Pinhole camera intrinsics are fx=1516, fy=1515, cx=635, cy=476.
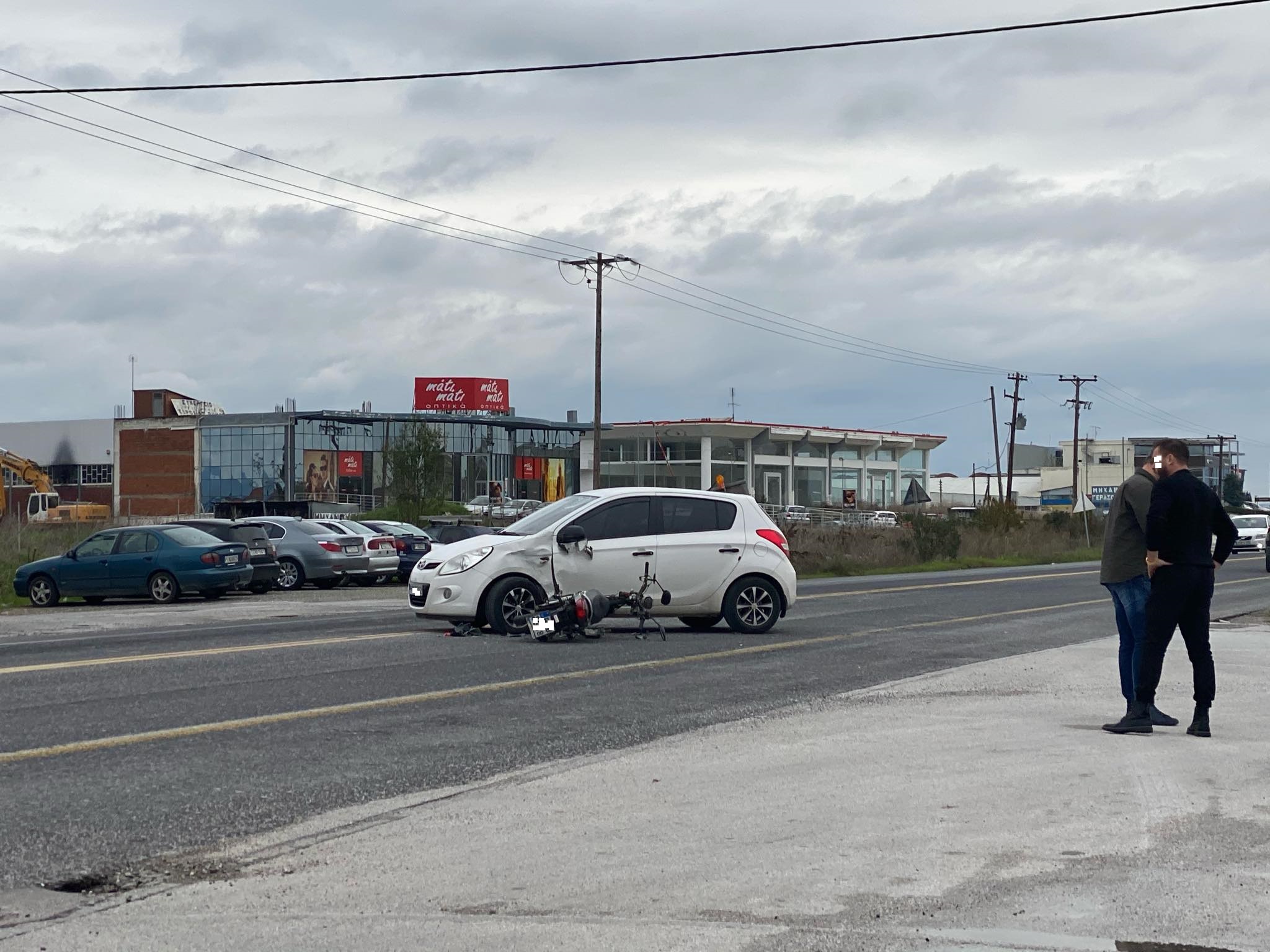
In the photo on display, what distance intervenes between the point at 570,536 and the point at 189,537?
41.1 ft

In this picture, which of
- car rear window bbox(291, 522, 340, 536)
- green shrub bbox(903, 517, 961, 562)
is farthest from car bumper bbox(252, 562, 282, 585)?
green shrub bbox(903, 517, 961, 562)

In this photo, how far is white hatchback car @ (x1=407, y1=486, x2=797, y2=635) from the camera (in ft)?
54.7

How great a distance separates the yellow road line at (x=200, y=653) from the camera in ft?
44.1

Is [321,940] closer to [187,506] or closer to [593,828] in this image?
[593,828]

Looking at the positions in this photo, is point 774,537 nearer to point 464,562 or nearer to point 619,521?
point 619,521

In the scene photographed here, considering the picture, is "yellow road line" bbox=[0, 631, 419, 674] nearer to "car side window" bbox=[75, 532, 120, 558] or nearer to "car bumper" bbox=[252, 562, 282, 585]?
"car side window" bbox=[75, 532, 120, 558]

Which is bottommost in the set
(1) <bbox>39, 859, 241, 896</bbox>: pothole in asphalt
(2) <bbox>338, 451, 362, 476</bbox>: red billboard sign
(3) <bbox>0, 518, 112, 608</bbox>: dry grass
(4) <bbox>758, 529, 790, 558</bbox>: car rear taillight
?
(1) <bbox>39, 859, 241, 896</bbox>: pothole in asphalt

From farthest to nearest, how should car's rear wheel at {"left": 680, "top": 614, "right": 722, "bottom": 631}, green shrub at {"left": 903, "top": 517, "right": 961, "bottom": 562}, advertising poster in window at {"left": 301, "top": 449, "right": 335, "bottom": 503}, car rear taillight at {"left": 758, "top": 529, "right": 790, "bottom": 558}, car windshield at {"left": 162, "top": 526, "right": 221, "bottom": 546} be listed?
advertising poster in window at {"left": 301, "top": 449, "right": 335, "bottom": 503} → green shrub at {"left": 903, "top": 517, "right": 961, "bottom": 562} → car windshield at {"left": 162, "top": 526, "right": 221, "bottom": 546} → car's rear wheel at {"left": 680, "top": 614, "right": 722, "bottom": 631} → car rear taillight at {"left": 758, "top": 529, "right": 790, "bottom": 558}

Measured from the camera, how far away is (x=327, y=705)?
11078 millimetres

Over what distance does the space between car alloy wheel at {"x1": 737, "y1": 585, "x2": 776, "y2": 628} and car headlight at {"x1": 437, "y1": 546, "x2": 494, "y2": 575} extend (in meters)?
3.01

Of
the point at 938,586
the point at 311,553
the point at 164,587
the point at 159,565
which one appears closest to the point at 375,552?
the point at 311,553

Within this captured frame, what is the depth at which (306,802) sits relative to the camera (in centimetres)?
753

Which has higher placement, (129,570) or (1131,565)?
(1131,565)

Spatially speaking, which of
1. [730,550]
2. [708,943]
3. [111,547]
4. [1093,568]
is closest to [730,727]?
[708,943]
